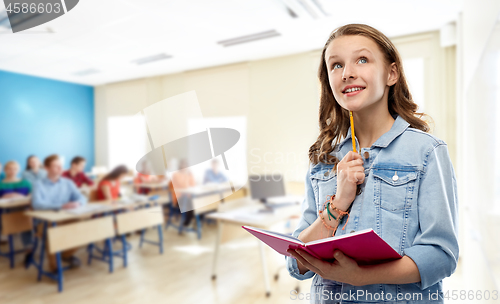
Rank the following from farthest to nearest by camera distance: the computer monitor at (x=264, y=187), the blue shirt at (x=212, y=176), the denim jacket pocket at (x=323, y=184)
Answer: the computer monitor at (x=264, y=187)
the blue shirt at (x=212, y=176)
the denim jacket pocket at (x=323, y=184)

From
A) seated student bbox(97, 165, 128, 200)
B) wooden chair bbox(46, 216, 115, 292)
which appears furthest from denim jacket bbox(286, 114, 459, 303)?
seated student bbox(97, 165, 128, 200)

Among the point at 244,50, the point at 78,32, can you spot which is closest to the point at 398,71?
the point at 78,32

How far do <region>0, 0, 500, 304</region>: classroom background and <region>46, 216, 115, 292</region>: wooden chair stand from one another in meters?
0.01

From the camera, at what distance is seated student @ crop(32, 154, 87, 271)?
10.6 feet

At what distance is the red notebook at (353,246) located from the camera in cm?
53

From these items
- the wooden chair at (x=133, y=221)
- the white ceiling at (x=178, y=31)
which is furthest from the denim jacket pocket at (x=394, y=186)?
the wooden chair at (x=133, y=221)

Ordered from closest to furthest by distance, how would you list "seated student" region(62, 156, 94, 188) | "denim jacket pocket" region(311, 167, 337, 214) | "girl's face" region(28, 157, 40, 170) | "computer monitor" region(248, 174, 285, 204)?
"denim jacket pocket" region(311, 167, 337, 214) → "girl's face" region(28, 157, 40, 170) → "computer monitor" region(248, 174, 285, 204) → "seated student" region(62, 156, 94, 188)

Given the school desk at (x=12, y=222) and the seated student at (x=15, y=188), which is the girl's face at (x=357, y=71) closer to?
the school desk at (x=12, y=222)

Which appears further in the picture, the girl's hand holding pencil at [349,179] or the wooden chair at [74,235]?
the wooden chair at [74,235]

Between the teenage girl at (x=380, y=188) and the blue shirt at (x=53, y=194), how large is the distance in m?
3.33

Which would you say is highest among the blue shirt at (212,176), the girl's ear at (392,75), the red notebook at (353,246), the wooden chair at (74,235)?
the girl's ear at (392,75)

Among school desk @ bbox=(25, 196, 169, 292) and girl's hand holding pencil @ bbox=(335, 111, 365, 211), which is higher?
girl's hand holding pencil @ bbox=(335, 111, 365, 211)

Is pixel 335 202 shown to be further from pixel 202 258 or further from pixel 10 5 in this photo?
pixel 202 258

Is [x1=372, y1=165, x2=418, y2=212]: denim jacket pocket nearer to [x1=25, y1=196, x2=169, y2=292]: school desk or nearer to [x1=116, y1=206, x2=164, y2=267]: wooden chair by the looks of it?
[x1=25, y1=196, x2=169, y2=292]: school desk
